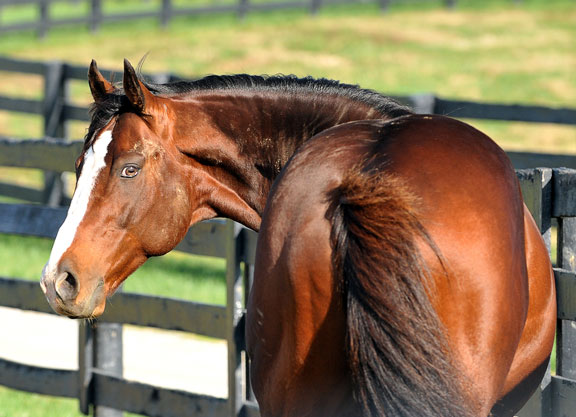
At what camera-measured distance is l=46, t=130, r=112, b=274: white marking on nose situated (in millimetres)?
3012

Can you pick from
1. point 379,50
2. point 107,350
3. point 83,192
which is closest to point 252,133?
point 83,192

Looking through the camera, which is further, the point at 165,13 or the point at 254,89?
the point at 165,13

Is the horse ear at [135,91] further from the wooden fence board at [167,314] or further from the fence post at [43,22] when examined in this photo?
the fence post at [43,22]

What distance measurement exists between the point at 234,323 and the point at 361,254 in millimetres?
2170

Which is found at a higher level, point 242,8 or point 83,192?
point 242,8

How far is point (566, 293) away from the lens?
11.4 feet

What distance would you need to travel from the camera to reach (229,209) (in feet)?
11.2

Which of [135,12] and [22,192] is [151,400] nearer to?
[22,192]

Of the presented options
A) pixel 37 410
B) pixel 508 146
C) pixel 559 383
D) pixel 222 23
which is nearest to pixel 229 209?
pixel 559 383

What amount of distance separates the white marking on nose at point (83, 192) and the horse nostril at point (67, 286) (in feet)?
0.26

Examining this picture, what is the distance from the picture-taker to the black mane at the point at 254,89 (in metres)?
3.19

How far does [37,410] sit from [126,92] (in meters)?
3.13

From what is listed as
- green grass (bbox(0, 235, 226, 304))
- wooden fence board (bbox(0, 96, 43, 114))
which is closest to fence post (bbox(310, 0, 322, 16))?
wooden fence board (bbox(0, 96, 43, 114))

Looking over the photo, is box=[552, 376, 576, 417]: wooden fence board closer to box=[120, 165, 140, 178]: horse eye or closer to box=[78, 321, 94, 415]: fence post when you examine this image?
box=[120, 165, 140, 178]: horse eye
